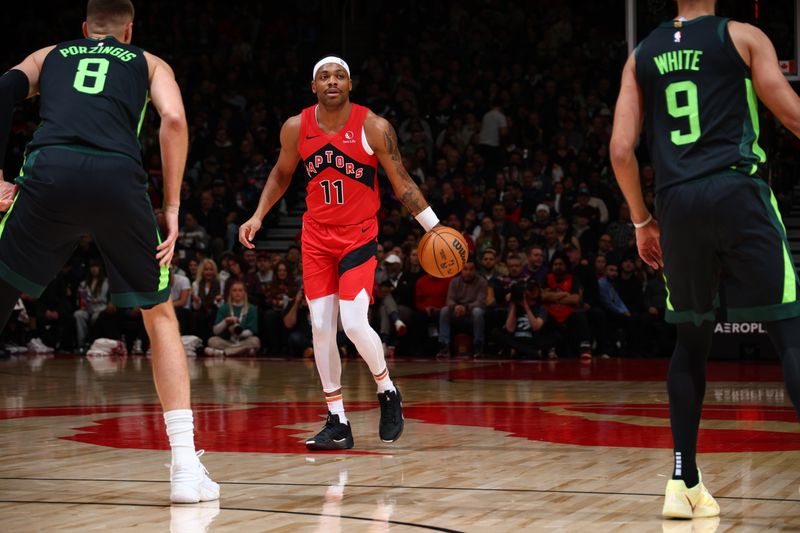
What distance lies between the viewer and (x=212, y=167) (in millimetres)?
18234

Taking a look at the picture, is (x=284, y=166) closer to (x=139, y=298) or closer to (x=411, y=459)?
(x=411, y=459)

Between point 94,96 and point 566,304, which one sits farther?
point 566,304

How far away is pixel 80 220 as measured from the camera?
4.37m

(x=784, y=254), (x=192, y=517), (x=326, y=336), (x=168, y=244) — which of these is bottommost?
(x=192, y=517)

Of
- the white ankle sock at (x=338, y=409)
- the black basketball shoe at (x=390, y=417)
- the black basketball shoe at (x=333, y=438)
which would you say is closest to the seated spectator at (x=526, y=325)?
the black basketball shoe at (x=390, y=417)

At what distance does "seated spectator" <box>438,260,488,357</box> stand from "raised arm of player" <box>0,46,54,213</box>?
9.87 meters

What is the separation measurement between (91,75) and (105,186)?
0.47m

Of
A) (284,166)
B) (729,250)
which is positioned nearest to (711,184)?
(729,250)

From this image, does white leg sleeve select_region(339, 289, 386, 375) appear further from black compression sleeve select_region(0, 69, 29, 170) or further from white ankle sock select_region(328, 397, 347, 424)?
black compression sleeve select_region(0, 69, 29, 170)

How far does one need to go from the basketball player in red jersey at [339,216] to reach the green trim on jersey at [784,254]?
2.80 m

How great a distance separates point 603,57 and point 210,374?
9602 millimetres

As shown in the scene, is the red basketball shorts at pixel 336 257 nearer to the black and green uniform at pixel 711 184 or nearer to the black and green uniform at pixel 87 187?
the black and green uniform at pixel 87 187

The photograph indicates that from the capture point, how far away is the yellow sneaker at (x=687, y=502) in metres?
4.11

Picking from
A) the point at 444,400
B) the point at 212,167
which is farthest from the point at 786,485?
the point at 212,167
